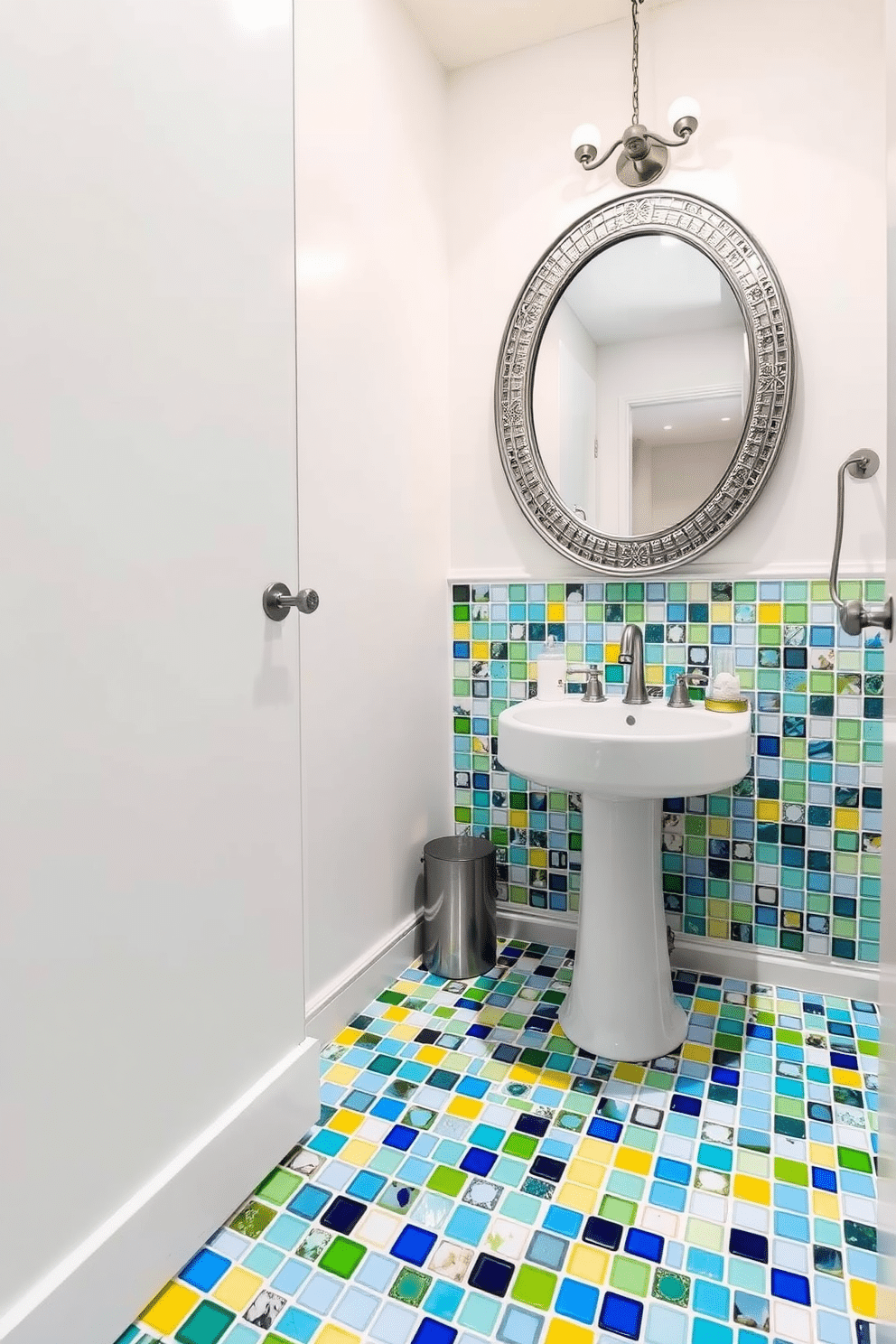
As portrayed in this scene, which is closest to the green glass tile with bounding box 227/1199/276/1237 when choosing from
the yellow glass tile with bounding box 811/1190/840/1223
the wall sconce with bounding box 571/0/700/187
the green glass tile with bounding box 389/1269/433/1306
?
the green glass tile with bounding box 389/1269/433/1306

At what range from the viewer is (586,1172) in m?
1.25

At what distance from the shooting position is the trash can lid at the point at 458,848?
199 centimetres

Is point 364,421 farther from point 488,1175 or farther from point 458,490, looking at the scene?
point 488,1175

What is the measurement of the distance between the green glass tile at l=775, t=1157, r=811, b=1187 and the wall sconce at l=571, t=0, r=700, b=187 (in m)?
2.09

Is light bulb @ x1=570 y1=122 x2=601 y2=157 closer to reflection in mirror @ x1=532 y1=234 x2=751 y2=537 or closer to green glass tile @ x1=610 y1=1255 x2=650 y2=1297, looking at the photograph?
reflection in mirror @ x1=532 y1=234 x2=751 y2=537

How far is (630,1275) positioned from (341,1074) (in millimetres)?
645

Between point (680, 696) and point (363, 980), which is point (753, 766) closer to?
point (680, 696)

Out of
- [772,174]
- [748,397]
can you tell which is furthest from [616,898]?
[772,174]

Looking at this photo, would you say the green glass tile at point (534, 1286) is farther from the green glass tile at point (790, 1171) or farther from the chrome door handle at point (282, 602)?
the chrome door handle at point (282, 602)

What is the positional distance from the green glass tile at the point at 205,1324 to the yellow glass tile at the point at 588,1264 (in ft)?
1.48

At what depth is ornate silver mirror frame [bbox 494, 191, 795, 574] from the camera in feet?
5.90

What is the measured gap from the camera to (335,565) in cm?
164

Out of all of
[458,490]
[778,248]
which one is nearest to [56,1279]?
[458,490]

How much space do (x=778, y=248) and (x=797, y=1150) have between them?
184 centimetres
